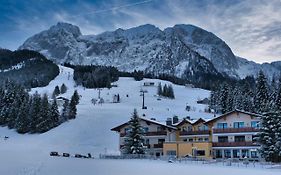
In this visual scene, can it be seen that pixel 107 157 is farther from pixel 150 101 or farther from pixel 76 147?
pixel 150 101

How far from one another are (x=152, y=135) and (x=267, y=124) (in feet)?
88.5

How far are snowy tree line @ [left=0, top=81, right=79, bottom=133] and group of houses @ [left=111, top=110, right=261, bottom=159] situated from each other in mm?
32665

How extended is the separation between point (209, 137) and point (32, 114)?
5249cm

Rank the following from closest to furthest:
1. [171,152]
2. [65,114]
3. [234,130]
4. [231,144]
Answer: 1. [231,144]
2. [234,130]
3. [171,152]
4. [65,114]

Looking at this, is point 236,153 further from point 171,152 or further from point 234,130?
point 171,152

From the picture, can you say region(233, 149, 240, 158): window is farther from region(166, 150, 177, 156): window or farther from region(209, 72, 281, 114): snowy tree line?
region(209, 72, 281, 114): snowy tree line

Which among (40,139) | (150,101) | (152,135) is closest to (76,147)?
(40,139)

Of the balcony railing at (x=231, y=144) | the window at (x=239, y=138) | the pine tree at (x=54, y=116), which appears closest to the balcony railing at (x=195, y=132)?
the balcony railing at (x=231, y=144)

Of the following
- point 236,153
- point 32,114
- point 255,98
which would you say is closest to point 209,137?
point 236,153

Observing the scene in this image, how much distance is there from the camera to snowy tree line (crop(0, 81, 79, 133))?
99006mm

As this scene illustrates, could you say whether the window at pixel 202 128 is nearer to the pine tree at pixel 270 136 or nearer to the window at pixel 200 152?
the window at pixel 200 152

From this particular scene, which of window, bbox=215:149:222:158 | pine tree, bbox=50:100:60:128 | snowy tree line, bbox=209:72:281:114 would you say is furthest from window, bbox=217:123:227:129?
pine tree, bbox=50:100:60:128

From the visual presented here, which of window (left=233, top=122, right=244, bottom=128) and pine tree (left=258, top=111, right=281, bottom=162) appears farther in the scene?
window (left=233, top=122, right=244, bottom=128)

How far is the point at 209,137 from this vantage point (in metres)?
70.4
